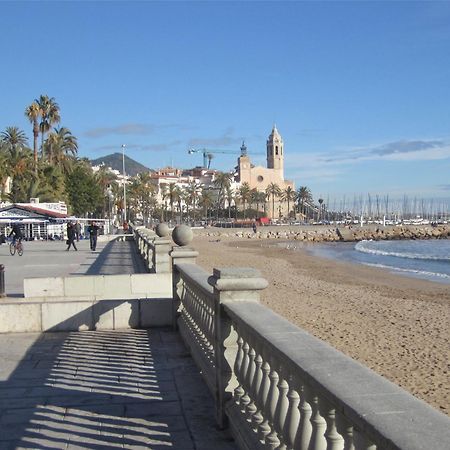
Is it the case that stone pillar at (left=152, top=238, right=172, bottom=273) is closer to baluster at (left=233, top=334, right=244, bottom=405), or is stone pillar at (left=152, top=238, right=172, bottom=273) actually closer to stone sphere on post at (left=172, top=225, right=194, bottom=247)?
stone sphere on post at (left=172, top=225, right=194, bottom=247)

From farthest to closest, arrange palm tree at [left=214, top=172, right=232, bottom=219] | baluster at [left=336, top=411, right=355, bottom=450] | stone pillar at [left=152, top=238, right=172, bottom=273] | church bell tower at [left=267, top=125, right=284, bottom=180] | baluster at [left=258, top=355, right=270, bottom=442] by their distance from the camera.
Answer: church bell tower at [left=267, top=125, right=284, bottom=180]
palm tree at [left=214, top=172, right=232, bottom=219]
stone pillar at [left=152, top=238, right=172, bottom=273]
baluster at [left=258, top=355, right=270, bottom=442]
baluster at [left=336, top=411, right=355, bottom=450]

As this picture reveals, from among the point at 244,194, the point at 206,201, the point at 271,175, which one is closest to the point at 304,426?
the point at 206,201

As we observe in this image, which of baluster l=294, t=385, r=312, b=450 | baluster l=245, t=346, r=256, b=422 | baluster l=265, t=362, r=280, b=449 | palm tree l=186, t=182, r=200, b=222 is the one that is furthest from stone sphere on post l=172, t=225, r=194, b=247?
palm tree l=186, t=182, r=200, b=222

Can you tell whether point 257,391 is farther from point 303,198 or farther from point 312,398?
point 303,198

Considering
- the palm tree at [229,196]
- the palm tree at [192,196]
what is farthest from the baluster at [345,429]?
the palm tree at [229,196]

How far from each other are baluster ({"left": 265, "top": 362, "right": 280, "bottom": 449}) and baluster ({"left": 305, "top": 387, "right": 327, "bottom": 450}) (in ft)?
2.36

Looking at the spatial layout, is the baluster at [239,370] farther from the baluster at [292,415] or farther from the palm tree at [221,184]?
the palm tree at [221,184]

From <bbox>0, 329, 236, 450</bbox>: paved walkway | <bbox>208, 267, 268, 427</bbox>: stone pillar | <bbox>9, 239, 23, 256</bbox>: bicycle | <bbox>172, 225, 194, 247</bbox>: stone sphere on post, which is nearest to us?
<bbox>0, 329, 236, 450</bbox>: paved walkway

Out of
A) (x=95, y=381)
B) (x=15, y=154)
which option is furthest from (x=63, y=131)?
(x=95, y=381)

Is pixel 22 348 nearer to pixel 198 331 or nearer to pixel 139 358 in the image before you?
pixel 139 358

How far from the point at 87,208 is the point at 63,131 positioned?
33.4ft

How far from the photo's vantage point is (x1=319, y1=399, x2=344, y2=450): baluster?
2373 millimetres

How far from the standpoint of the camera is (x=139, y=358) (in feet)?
22.6

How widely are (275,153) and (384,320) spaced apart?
6979 inches
